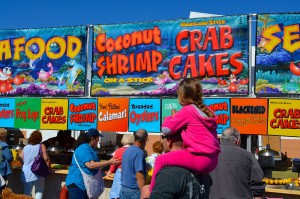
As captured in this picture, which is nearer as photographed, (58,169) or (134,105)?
(134,105)

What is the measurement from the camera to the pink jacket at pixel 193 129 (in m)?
2.64

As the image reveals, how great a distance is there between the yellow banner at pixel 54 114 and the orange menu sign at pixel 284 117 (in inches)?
175

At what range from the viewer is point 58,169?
9992 millimetres

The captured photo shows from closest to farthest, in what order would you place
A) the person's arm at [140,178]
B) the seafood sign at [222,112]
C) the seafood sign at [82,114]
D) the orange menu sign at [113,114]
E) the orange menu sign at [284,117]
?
the person's arm at [140,178]
the orange menu sign at [284,117]
the seafood sign at [222,112]
the orange menu sign at [113,114]
the seafood sign at [82,114]

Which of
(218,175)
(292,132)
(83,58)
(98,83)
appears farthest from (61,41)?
(218,175)

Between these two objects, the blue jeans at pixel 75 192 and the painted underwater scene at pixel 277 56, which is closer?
the blue jeans at pixel 75 192

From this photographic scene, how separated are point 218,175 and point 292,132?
372cm

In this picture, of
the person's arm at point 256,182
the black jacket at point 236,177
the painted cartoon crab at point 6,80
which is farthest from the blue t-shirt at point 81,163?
the painted cartoon crab at point 6,80

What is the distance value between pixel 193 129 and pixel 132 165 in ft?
10.8

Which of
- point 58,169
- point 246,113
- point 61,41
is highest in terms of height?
point 61,41

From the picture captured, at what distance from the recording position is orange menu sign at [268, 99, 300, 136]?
7671 millimetres

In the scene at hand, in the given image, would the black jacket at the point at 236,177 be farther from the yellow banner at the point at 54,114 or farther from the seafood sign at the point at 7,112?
the seafood sign at the point at 7,112

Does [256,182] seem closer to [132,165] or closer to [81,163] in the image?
[132,165]

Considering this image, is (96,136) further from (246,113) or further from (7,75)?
(7,75)
